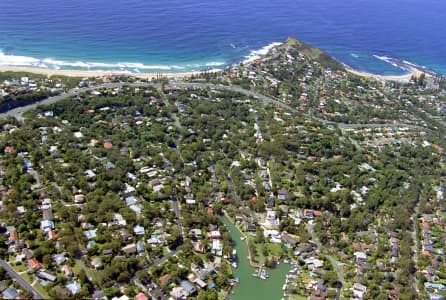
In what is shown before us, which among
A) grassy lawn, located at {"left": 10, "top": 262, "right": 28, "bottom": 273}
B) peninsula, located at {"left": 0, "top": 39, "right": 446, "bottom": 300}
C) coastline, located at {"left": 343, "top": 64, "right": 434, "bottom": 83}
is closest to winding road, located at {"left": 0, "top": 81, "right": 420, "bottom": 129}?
peninsula, located at {"left": 0, "top": 39, "right": 446, "bottom": 300}

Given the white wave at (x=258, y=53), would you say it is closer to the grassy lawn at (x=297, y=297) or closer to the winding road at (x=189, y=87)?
the winding road at (x=189, y=87)

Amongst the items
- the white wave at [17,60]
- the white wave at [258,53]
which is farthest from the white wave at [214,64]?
the white wave at [17,60]

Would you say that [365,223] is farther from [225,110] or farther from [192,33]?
[192,33]

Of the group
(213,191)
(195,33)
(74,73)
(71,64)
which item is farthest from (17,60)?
(213,191)

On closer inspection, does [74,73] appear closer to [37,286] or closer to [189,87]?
[189,87]

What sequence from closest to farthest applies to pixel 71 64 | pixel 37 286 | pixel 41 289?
pixel 41 289
pixel 37 286
pixel 71 64

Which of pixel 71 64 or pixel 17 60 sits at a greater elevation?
pixel 17 60

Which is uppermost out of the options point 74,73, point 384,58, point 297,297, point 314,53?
point 314,53
